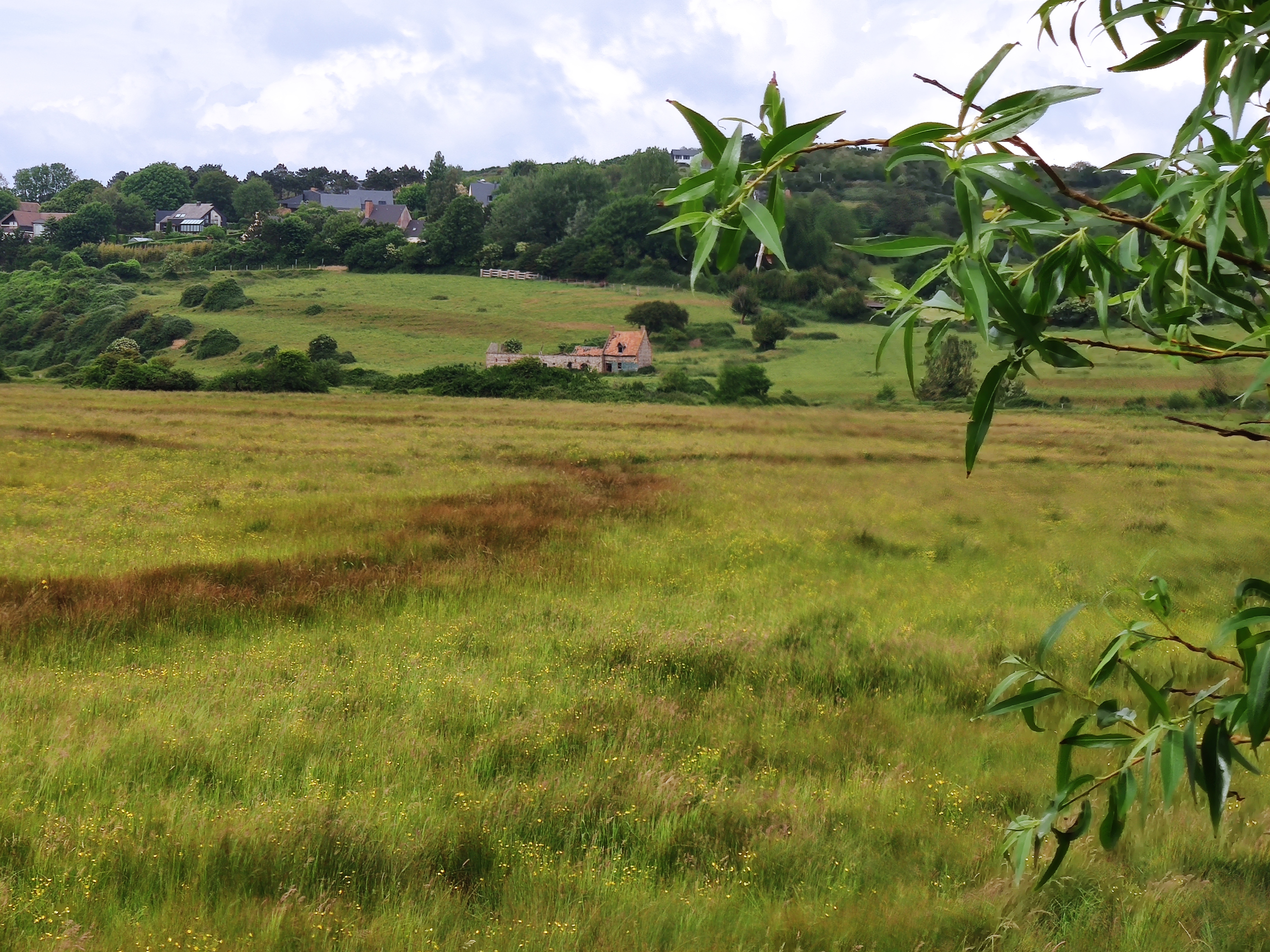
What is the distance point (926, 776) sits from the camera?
5.86m

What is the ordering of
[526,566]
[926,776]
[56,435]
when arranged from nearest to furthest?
[926,776] → [526,566] → [56,435]

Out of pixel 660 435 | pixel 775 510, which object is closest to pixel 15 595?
pixel 775 510

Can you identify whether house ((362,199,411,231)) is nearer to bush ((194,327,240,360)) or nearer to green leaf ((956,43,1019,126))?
bush ((194,327,240,360))

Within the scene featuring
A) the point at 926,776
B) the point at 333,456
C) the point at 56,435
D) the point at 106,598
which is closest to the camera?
the point at 926,776

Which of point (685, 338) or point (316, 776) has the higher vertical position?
point (685, 338)

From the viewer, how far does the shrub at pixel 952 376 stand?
2815 cm

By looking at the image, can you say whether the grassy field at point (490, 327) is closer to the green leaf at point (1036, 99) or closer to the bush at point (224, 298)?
the bush at point (224, 298)

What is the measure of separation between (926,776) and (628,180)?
5954 inches

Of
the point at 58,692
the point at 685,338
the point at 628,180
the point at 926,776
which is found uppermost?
the point at 628,180

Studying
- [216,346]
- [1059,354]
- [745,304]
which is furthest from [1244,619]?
[745,304]

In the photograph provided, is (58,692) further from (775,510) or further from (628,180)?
(628,180)

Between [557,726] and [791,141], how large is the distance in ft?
16.6

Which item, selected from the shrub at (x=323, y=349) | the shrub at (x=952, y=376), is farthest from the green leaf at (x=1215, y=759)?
the shrub at (x=323, y=349)

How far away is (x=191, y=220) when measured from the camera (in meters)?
172
